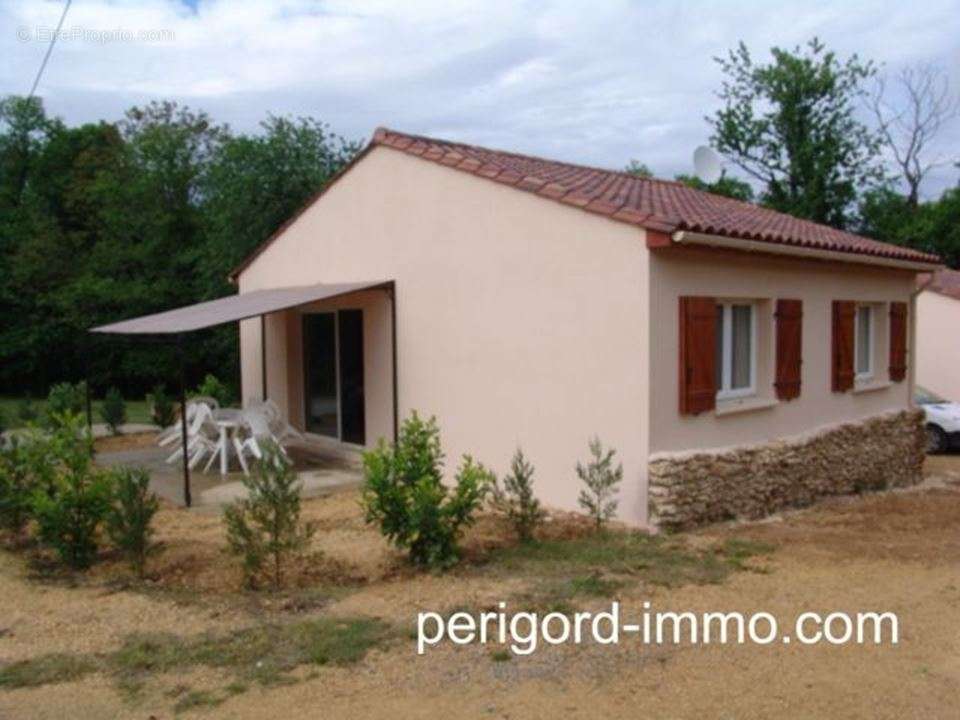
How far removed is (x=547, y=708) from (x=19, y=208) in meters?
34.5

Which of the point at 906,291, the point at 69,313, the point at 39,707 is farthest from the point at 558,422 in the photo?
the point at 69,313

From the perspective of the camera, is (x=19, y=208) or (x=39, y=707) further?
(x=19, y=208)

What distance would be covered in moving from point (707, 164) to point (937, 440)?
799cm

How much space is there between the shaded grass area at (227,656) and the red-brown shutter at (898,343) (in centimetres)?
1069

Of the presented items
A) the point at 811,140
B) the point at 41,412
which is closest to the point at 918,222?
the point at 811,140

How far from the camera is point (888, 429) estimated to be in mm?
13047

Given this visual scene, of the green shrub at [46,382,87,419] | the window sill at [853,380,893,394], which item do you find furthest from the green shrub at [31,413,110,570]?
the window sill at [853,380,893,394]

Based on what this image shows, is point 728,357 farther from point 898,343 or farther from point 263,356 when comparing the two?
point 263,356

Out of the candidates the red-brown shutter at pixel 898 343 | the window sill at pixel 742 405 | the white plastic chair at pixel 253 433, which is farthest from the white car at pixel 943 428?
the white plastic chair at pixel 253 433

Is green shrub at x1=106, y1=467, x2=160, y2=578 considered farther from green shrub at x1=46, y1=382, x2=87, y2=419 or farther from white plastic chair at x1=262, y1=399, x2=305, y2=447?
green shrub at x1=46, y1=382, x2=87, y2=419

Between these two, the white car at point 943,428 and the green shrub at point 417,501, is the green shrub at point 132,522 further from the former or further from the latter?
the white car at point 943,428

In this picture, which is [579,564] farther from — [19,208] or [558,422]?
[19,208]

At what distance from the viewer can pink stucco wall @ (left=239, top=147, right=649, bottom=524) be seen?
8.97m

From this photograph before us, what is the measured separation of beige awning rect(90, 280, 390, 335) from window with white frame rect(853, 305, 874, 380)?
7.27 m
